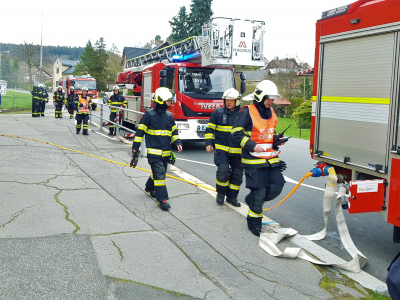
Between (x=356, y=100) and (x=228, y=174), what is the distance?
233cm

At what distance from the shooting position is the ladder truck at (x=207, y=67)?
11.7 meters

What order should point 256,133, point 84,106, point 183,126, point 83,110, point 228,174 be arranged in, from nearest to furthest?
point 256,133 → point 228,174 → point 183,126 → point 83,110 → point 84,106

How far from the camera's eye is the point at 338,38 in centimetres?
542

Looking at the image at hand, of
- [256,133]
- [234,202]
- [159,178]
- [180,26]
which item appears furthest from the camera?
[180,26]

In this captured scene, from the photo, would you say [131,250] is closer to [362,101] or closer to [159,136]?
[159,136]

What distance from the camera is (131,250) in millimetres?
4645

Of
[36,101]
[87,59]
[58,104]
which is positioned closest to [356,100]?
[58,104]

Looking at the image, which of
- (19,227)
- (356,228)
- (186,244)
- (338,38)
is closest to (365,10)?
(338,38)

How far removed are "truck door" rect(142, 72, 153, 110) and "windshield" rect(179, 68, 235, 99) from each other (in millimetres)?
2063

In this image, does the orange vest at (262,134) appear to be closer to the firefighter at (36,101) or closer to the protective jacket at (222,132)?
the protective jacket at (222,132)

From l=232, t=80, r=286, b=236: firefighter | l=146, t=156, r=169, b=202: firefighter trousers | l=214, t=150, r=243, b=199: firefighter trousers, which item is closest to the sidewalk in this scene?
l=146, t=156, r=169, b=202: firefighter trousers

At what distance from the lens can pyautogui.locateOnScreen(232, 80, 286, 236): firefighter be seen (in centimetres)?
531

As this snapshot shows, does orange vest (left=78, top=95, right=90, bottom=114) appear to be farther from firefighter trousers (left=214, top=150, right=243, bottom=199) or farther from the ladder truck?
firefighter trousers (left=214, top=150, right=243, bottom=199)

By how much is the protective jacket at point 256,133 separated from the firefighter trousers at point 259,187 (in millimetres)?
104
